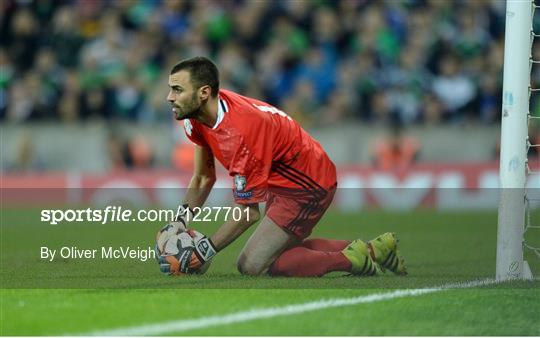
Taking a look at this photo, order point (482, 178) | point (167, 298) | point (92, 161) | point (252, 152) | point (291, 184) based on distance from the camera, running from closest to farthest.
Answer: point (167, 298), point (252, 152), point (291, 184), point (482, 178), point (92, 161)

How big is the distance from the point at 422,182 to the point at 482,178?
0.97 metres

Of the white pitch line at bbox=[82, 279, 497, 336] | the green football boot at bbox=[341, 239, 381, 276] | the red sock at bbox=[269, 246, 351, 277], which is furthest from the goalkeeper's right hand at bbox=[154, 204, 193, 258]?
the white pitch line at bbox=[82, 279, 497, 336]

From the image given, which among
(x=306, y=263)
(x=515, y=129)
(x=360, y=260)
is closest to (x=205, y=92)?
(x=306, y=263)

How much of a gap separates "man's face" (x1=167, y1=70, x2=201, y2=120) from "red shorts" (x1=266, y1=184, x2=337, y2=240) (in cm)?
98

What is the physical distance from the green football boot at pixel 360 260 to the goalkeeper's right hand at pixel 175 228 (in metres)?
1.24

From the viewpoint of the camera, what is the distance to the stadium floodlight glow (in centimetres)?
877

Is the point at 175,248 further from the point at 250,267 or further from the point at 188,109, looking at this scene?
the point at 188,109

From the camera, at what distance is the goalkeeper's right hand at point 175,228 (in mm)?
8914

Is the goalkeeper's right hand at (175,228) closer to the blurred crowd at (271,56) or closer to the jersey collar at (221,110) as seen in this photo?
the jersey collar at (221,110)

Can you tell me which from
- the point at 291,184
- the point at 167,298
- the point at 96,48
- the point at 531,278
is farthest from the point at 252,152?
the point at 96,48

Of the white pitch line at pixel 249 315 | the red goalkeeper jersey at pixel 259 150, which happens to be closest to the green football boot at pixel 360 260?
the red goalkeeper jersey at pixel 259 150

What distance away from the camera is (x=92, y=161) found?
20641mm

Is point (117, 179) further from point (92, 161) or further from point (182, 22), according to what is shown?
point (182, 22)

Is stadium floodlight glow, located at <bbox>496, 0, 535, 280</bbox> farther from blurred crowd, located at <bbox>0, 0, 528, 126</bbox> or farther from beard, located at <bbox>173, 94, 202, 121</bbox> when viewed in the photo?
blurred crowd, located at <bbox>0, 0, 528, 126</bbox>
